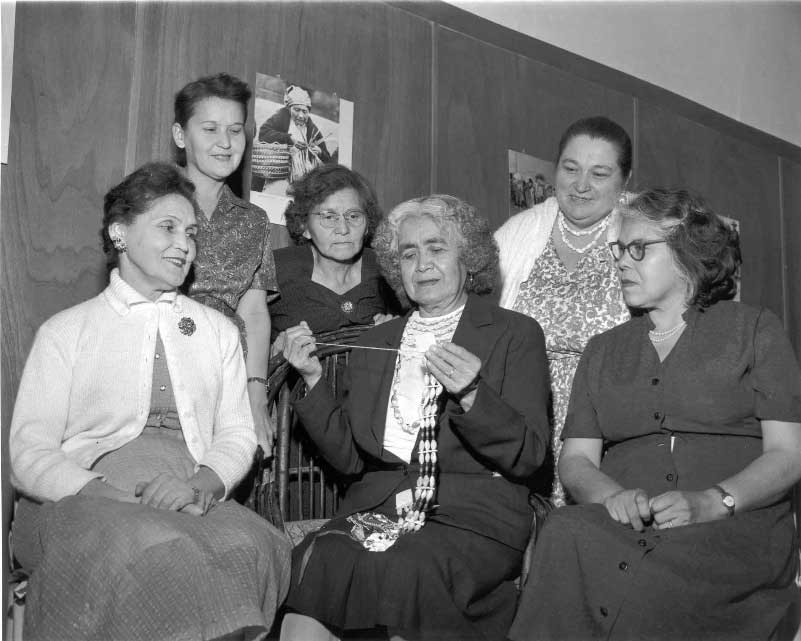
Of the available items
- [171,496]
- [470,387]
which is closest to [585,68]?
[470,387]

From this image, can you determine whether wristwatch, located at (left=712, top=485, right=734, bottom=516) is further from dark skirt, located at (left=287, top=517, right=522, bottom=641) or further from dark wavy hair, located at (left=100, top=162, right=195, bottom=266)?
dark wavy hair, located at (left=100, top=162, right=195, bottom=266)

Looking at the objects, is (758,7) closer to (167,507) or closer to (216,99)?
(216,99)

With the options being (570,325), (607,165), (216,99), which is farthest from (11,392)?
(607,165)

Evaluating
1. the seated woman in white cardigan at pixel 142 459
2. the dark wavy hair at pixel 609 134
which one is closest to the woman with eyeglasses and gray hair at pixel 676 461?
the dark wavy hair at pixel 609 134

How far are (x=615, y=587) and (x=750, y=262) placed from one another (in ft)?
14.4

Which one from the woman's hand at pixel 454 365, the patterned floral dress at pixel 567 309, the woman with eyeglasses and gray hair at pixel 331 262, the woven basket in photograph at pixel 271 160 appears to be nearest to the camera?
the woman's hand at pixel 454 365

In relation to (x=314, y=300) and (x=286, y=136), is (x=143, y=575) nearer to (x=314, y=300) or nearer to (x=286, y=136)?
(x=314, y=300)

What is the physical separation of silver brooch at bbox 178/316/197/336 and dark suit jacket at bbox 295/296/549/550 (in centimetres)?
39

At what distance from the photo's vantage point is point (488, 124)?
479 centimetres

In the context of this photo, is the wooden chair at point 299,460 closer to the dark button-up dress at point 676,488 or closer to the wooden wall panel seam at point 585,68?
the dark button-up dress at point 676,488

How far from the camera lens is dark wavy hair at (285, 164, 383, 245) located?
12.1 feet

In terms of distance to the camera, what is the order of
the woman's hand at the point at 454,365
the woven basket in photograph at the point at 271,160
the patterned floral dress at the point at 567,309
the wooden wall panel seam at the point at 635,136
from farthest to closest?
the wooden wall panel seam at the point at 635,136
the woven basket in photograph at the point at 271,160
the patterned floral dress at the point at 567,309
the woman's hand at the point at 454,365

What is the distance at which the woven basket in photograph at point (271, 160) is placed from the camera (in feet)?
12.8

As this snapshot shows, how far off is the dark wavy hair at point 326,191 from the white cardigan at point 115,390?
939mm
